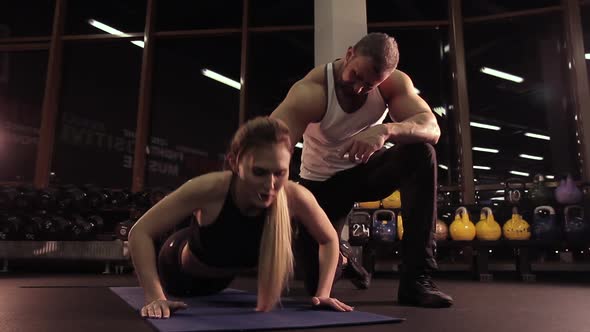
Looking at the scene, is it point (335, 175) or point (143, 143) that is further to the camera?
point (143, 143)

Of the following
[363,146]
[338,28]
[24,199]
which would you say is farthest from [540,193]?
[24,199]

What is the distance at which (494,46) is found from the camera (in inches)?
156

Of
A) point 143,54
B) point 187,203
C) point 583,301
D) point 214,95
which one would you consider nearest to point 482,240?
point 583,301

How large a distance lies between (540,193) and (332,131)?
2149 millimetres

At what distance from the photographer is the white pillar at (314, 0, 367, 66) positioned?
128 inches

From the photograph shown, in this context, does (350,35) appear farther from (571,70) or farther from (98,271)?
(98,271)

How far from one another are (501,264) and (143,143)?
3.13m

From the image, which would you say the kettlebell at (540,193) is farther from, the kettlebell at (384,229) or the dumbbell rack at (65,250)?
the dumbbell rack at (65,250)

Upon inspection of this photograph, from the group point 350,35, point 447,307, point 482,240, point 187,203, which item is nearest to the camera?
point 187,203

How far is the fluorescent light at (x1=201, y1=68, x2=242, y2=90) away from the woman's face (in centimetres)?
337

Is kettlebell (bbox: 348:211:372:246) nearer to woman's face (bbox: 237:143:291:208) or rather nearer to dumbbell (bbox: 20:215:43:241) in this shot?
woman's face (bbox: 237:143:291:208)

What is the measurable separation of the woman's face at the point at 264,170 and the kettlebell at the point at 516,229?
2.32 m

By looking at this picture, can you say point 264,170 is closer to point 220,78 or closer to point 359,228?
point 359,228

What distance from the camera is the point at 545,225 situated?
281 cm
